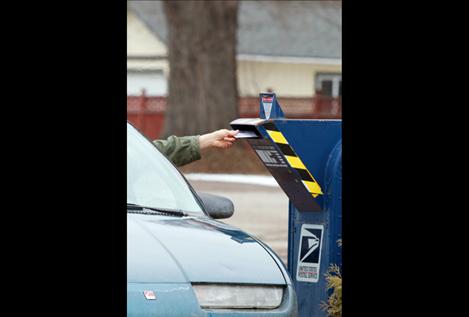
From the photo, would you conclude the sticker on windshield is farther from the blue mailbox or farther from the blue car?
the blue car

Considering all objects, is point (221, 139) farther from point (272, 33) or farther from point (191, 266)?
point (272, 33)

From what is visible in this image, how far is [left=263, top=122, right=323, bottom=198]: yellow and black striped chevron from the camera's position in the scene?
20.0ft

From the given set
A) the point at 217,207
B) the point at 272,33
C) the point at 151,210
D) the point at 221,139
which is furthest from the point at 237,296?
the point at 272,33

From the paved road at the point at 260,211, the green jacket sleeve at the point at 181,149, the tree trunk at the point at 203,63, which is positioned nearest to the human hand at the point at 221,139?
the green jacket sleeve at the point at 181,149

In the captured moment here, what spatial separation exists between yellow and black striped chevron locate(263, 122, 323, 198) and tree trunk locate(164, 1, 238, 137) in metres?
19.6

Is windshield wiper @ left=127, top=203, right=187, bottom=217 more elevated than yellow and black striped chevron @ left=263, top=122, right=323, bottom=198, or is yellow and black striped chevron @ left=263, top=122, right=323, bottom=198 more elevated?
yellow and black striped chevron @ left=263, top=122, right=323, bottom=198

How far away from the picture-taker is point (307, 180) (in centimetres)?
627

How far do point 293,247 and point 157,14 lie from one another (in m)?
32.9

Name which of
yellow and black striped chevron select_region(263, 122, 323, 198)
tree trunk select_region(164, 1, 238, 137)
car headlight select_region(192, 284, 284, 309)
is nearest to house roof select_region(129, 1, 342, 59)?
tree trunk select_region(164, 1, 238, 137)

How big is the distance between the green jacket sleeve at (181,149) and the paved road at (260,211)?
13.5 feet

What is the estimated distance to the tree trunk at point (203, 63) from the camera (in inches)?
1021
